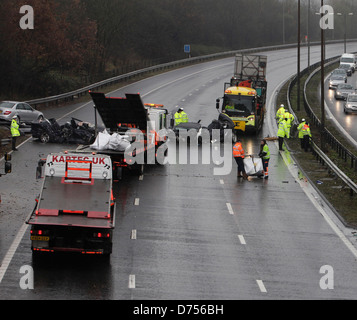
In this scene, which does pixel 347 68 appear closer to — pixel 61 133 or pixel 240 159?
pixel 61 133

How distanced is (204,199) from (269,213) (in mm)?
2743

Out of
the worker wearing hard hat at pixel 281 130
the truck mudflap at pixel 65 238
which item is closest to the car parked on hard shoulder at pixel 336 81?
the worker wearing hard hat at pixel 281 130

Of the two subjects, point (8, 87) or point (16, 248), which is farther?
point (8, 87)

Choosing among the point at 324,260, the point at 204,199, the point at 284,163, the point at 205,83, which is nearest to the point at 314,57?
the point at 205,83

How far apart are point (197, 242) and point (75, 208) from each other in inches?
166

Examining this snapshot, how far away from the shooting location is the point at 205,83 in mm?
67875

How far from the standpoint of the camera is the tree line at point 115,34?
5897 centimetres

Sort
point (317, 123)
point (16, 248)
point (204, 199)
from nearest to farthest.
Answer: point (16, 248)
point (204, 199)
point (317, 123)

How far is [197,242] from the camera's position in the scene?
73.3 feet

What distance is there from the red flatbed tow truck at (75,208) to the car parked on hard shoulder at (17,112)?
2149 centimetres

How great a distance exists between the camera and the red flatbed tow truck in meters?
19.0

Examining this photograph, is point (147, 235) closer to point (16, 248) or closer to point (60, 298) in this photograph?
point (16, 248)

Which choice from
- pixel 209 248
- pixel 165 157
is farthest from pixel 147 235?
pixel 165 157
